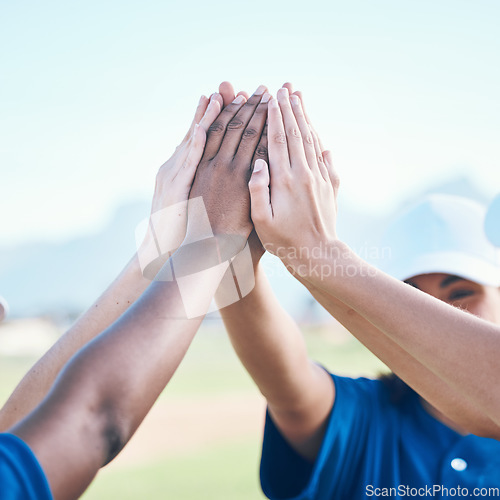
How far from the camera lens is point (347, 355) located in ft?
45.9

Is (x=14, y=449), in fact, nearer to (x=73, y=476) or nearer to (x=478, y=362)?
(x=73, y=476)

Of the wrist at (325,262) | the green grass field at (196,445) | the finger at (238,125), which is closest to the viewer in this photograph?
the wrist at (325,262)

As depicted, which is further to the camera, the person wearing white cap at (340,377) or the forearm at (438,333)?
the person wearing white cap at (340,377)

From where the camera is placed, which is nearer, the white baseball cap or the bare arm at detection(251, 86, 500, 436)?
the bare arm at detection(251, 86, 500, 436)

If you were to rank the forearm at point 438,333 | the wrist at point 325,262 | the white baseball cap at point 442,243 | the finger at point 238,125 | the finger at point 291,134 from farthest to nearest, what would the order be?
the white baseball cap at point 442,243
the finger at point 238,125
the finger at point 291,134
the wrist at point 325,262
the forearm at point 438,333

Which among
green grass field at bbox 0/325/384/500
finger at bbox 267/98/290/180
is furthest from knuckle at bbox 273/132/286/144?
green grass field at bbox 0/325/384/500

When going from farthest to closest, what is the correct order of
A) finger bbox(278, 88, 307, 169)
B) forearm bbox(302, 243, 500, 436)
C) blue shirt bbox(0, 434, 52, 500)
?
1. finger bbox(278, 88, 307, 169)
2. forearm bbox(302, 243, 500, 436)
3. blue shirt bbox(0, 434, 52, 500)

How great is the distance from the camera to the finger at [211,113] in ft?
4.64

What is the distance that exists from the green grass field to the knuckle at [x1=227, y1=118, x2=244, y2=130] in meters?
0.80

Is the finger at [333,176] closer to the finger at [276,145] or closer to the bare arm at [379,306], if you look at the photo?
the bare arm at [379,306]

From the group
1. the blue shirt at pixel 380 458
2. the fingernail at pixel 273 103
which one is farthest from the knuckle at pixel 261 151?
the blue shirt at pixel 380 458

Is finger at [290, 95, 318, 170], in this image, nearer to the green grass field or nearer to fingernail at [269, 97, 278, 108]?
fingernail at [269, 97, 278, 108]

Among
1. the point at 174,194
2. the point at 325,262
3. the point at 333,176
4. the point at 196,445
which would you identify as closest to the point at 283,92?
the point at 333,176

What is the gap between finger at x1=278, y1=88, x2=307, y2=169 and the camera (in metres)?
1.26
